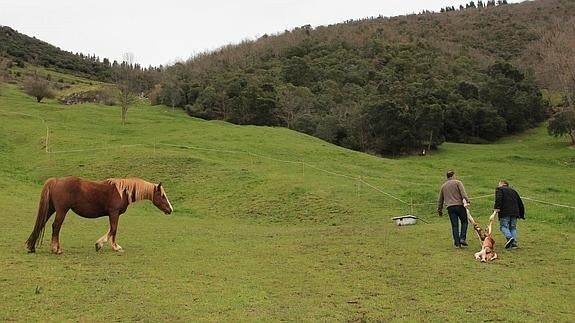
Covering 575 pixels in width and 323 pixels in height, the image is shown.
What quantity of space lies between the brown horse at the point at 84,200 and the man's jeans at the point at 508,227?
10.3m

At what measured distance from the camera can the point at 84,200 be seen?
46.0ft

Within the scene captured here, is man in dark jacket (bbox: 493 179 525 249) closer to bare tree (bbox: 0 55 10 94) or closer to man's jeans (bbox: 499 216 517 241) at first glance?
man's jeans (bbox: 499 216 517 241)

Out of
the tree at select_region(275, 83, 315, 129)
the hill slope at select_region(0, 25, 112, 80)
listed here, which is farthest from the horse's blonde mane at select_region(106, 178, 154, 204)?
the hill slope at select_region(0, 25, 112, 80)

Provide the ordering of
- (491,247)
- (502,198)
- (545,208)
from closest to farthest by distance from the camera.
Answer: (491,247), (502,198), (545,208)

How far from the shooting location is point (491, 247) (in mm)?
14109

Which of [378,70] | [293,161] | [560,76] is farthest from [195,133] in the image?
[378,70]

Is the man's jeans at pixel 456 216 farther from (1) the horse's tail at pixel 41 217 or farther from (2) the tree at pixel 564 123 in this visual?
(2) the tree at pixel 564 123

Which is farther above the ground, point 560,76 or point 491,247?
point 560,76

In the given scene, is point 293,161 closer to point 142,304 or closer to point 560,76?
point 142,304

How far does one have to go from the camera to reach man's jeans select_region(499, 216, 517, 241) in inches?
613

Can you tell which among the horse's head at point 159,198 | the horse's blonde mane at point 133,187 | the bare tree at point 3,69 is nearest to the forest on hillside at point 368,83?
the bare tree at point 3,69

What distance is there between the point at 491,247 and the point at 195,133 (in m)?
Result: 37.3

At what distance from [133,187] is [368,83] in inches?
2990

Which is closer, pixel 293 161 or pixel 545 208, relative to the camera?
pixel 545 208
